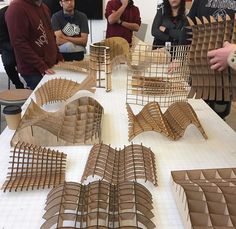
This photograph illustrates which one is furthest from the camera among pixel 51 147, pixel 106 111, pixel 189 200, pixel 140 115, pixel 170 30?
pixel 170 30

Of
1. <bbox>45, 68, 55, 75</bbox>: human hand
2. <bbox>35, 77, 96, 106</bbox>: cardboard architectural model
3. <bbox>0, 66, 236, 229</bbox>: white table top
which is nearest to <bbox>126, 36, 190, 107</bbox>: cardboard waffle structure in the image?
<bbox>0, 66, 236, 229</bbox>: white table top

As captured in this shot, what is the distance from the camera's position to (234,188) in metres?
0.79

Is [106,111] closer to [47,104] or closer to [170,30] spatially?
[47,104]

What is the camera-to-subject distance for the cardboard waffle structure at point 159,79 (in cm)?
143

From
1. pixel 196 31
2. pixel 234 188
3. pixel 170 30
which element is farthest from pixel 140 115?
pixel 170 30

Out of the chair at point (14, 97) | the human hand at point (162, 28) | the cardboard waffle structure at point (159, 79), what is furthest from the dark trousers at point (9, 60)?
the cardboard waffle structure at point (159, 79)

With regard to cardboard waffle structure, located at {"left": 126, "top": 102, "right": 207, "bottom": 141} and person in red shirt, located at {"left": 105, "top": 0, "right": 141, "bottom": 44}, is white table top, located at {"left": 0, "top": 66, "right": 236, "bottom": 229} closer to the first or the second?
cardboard waffle structure, located at {"left": 126, "top": 102, "right": 207, "bottom": 141}

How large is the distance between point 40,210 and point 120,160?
0.31 m

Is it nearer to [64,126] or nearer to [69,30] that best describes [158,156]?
[64,126]

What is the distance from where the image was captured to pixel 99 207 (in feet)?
2.41

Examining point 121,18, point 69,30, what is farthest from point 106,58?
point 121,18

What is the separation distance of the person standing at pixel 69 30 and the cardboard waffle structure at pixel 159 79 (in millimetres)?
1635

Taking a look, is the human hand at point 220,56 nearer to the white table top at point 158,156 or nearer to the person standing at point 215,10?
the white table top at point 158,156

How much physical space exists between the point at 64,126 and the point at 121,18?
2459mm
